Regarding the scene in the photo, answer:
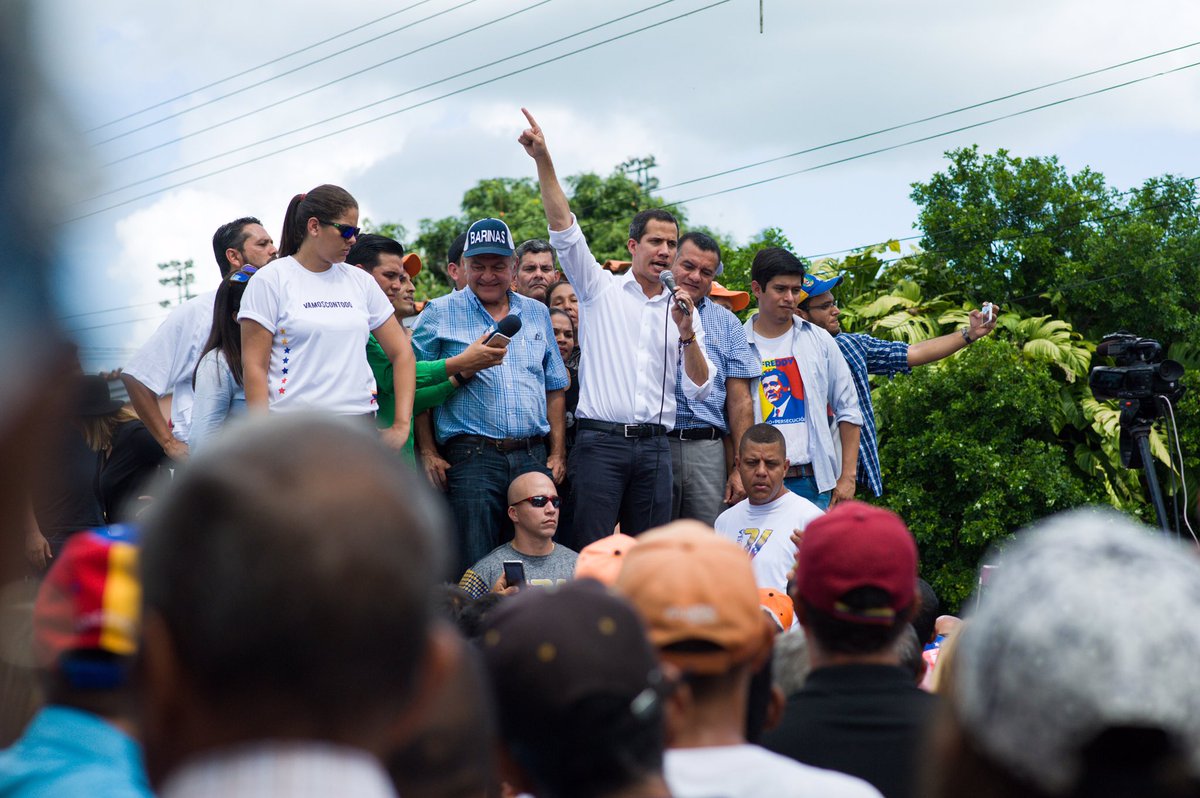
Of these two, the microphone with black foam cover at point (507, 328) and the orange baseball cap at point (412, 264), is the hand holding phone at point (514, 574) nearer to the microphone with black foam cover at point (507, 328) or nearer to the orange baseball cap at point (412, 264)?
the microphone with black foam cover at point (507, 328)

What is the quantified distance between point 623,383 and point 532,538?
105cm

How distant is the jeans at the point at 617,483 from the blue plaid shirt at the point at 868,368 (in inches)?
69.4

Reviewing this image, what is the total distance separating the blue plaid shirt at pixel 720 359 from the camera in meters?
7.36

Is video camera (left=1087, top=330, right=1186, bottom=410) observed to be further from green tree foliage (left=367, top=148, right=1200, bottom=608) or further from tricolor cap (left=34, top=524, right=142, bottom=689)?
green tree foliage (left=367, top=148, right=1200, bottom=608)

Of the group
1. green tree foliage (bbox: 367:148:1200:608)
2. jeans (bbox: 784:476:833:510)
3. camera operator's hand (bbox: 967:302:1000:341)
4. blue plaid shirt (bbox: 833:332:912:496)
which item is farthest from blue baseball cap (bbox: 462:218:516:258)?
green tree foliage (bbox: 367:148:1200:608)

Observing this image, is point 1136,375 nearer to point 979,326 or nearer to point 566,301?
point 979,326

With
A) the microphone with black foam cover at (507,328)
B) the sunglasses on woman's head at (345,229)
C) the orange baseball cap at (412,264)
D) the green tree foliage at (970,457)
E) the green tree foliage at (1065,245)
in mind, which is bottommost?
the green tree foliage at (970,457)

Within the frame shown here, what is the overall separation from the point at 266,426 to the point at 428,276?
35323mm

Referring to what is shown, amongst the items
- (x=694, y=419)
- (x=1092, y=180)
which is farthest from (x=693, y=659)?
(x=1092, y=180)

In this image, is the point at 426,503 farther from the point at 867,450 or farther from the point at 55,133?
the point at 867,450

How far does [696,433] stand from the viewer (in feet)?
24.2

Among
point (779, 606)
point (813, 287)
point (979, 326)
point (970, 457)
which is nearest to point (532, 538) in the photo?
point (779, 606)

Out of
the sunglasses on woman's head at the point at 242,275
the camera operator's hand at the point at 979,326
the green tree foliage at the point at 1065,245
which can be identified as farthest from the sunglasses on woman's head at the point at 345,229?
the green tree foliage at the point at 1065,245

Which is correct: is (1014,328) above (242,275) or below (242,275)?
below
